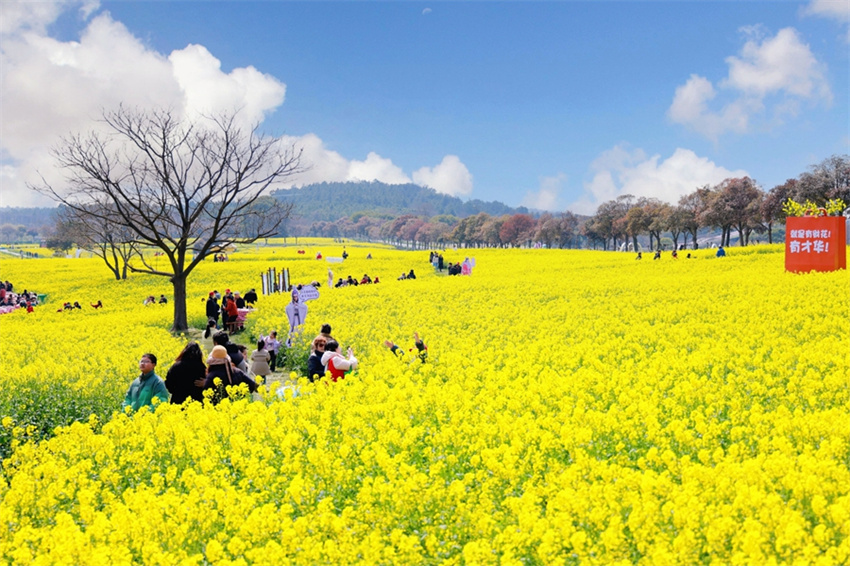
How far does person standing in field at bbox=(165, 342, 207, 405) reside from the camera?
9.90 metres

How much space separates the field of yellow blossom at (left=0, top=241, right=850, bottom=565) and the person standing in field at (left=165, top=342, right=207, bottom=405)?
3.01ft

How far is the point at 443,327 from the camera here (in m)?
17.8

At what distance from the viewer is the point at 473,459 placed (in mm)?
6465

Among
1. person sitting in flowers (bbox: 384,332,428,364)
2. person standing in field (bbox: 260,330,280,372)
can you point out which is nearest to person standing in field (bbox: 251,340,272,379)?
person standing in field (bbox: 260,330,280,372)

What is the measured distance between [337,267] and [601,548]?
169 ft

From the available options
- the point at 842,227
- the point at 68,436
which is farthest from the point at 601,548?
the point at 842,227

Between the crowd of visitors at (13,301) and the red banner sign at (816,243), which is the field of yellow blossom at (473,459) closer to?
the red banner sign at (816,243)

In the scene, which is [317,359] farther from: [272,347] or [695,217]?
[695,217]

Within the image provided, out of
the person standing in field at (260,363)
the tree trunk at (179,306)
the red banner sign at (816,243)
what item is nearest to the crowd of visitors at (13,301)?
the tree trunk at (179,306)

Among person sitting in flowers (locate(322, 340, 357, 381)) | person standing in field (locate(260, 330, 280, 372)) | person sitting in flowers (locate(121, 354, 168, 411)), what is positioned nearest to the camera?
person sitting in flowers (locate(121, 354, 168, 411))

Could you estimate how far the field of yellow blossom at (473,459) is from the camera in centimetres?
505

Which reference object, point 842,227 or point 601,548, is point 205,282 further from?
point 601,548

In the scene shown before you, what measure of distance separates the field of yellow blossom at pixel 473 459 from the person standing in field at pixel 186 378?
92 cm

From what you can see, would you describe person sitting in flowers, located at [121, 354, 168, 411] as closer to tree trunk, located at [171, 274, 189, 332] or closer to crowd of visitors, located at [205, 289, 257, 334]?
crowd of visitors, located at [205, 289, 257, 334]
